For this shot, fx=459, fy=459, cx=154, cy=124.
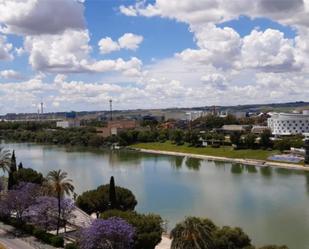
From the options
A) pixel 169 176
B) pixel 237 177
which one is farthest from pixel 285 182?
pixel 169 176

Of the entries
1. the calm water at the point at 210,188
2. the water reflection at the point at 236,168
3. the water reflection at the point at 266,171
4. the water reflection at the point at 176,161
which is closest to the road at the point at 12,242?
the calm water at the point at 210,188

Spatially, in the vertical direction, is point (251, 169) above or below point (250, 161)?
below

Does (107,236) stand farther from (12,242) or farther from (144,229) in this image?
(12,242)

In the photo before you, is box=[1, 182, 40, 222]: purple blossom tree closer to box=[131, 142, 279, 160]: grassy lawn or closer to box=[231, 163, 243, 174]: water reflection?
box=[231, 163, 243, 174]: water reflection

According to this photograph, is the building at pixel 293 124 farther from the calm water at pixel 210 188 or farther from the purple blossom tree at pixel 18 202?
the purple blossom tree at pixel 18 202

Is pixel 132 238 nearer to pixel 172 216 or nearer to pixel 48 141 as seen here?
pixel 172 216

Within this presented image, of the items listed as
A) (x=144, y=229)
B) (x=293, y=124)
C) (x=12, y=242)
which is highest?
(x=293, y=124)

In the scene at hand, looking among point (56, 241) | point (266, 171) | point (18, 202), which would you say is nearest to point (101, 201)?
point (18, 202)
